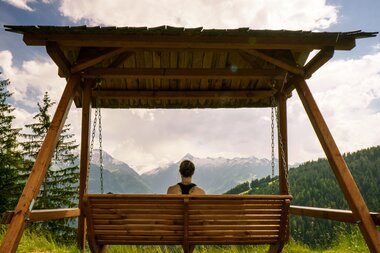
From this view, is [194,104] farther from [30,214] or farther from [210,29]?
[30,214]

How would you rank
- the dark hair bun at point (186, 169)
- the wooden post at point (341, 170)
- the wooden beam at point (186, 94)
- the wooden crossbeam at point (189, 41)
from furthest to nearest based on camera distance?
1. the wooden beam at point (186, 94)
2. the dark hair bun at point (186, 169)
3. the wooden crossbeam at point (189, 41)
4. the wooden post at point (341, 170)

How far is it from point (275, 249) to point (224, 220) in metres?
1.13

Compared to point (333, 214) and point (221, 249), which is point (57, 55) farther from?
point (221, 249)

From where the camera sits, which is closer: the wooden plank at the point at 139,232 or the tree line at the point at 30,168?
the wooden plank at the point at 139,232

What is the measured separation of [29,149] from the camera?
2836 centimetres

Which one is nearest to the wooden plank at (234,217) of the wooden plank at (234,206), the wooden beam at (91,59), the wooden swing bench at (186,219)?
the wooden swing bench at (186,219)

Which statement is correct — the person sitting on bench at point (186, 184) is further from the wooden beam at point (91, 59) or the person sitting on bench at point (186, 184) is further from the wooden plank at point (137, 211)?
the wooden beam at point (91, 59)

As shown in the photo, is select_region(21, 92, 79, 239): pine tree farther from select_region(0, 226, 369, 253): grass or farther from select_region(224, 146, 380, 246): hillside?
select_region(224, 146, 380, 246): hillside

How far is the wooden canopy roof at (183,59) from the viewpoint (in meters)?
5.20

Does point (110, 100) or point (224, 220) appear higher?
point (110, 100)

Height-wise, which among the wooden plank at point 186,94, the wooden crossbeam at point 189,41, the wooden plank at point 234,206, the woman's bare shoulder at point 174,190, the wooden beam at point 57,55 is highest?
the wooden plank at point 186,94

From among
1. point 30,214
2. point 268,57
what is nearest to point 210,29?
point 268,57

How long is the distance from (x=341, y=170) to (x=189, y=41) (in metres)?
2.71

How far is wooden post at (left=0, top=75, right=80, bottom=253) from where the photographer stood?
13.6 feet
